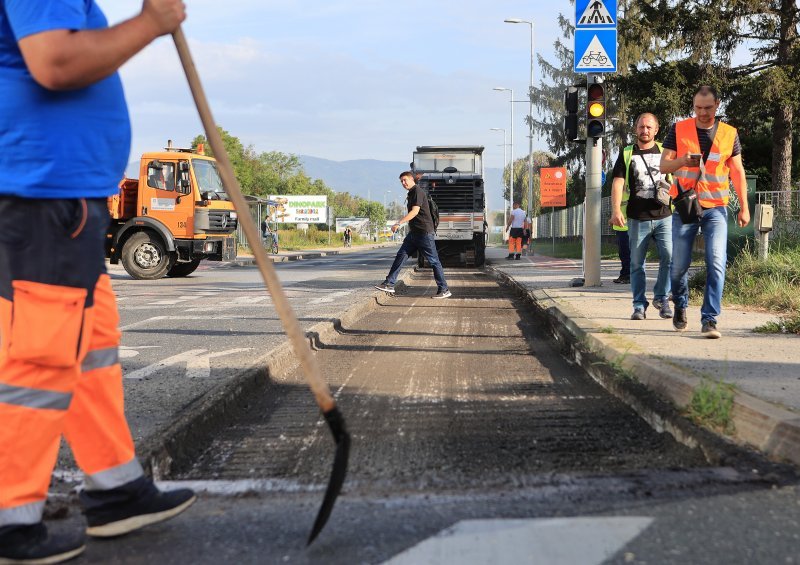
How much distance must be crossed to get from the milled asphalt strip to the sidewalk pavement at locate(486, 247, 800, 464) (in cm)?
241

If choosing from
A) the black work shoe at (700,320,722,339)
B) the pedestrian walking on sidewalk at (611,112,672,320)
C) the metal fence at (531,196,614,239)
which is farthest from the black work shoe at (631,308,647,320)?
the metal fence at (531,196,614,239)

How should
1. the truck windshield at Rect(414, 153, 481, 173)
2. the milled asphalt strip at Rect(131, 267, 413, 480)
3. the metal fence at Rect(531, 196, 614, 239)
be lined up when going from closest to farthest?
1. the milled asphalt strip at Rect(131, 267, 413, 480)
2. the truck windshield at Rect(414, 153, 481, 173)
3. the metal fence at Rect(531, 196, 614, 239)

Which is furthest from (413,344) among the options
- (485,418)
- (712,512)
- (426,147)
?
(426,147)

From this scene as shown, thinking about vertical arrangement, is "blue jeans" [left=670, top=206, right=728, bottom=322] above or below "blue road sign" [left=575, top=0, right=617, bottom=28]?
below

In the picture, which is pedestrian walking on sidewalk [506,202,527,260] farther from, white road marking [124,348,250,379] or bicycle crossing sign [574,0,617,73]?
white road marking [124,348,250,379]

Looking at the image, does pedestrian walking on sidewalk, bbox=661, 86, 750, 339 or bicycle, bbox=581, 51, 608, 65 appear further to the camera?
bicycle, bbox=581, 51, 608, 65

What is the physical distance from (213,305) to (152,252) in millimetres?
8402

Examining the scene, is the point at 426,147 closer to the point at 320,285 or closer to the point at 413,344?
the point at 320,285

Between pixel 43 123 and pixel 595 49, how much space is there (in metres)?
11.1

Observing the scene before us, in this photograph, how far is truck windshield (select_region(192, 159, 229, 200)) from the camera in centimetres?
2020

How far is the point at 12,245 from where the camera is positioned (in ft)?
8.21

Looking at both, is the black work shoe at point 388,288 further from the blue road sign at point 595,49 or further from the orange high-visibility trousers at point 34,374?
the orange high-visibility trousers at point 34,374

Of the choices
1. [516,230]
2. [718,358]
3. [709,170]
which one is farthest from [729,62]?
[718,358]

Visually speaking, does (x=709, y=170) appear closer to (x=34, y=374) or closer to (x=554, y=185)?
(x=34, y=374)
